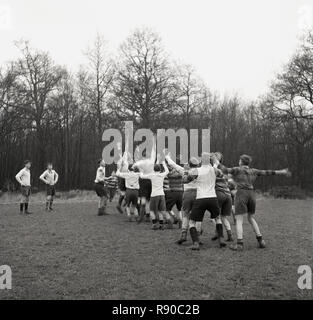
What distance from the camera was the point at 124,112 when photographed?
1244 inches

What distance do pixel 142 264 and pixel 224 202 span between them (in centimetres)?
302

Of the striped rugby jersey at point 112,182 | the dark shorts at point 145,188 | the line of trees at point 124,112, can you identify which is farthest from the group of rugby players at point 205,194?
the line of trees at point 124,112

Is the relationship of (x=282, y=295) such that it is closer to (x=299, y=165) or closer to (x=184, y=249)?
(x=184, y=249)

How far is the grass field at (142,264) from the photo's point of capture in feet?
20.1

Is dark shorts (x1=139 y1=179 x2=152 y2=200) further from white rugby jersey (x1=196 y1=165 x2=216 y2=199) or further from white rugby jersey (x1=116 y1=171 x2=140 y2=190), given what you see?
white rugby jersey (x1=196 y1=165 x2=216 y2=199)

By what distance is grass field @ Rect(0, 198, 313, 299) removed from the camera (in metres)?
6.14

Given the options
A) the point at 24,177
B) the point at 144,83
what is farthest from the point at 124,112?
the point at 24,177

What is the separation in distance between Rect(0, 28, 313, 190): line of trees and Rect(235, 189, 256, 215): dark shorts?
21.7 m

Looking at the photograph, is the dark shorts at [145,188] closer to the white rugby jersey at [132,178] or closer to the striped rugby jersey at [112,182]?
the white rugby jersey at [132,178]

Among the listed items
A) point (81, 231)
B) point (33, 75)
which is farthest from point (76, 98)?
point (81, 231)

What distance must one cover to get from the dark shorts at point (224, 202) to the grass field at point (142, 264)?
2.56 ft

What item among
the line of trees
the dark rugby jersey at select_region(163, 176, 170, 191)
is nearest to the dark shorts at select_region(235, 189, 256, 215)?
the dark rugby jersey at select_region(163, 176, 170, 191)
